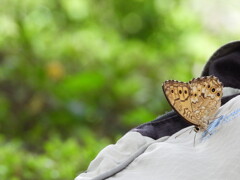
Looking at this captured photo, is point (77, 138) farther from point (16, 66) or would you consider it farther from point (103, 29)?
point (103, 29)

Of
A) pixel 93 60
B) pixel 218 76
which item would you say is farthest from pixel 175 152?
pixel 93 60

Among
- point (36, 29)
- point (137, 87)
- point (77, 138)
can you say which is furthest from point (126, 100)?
point (36, 29)

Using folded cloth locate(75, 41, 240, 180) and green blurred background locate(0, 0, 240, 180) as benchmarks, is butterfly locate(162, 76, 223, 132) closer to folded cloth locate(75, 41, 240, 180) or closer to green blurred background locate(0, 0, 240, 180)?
folded cloth locate(75, 41, 240, 180)

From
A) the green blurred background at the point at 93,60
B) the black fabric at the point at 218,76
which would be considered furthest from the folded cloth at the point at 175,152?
the green blurred background at the point at 93,60

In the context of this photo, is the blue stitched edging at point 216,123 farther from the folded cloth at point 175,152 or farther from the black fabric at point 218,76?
the black fabric at point 218,76

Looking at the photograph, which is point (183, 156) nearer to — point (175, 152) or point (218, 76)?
point (175, 152)

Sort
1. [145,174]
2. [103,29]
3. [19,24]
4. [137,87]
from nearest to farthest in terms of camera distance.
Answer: [145,174], [137,87], [19,24], [103,29]

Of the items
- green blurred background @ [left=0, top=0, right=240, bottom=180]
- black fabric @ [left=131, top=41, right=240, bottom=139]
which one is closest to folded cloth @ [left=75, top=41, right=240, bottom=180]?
black fabric @ [left=131, top=41, right=240, bottom=139]
